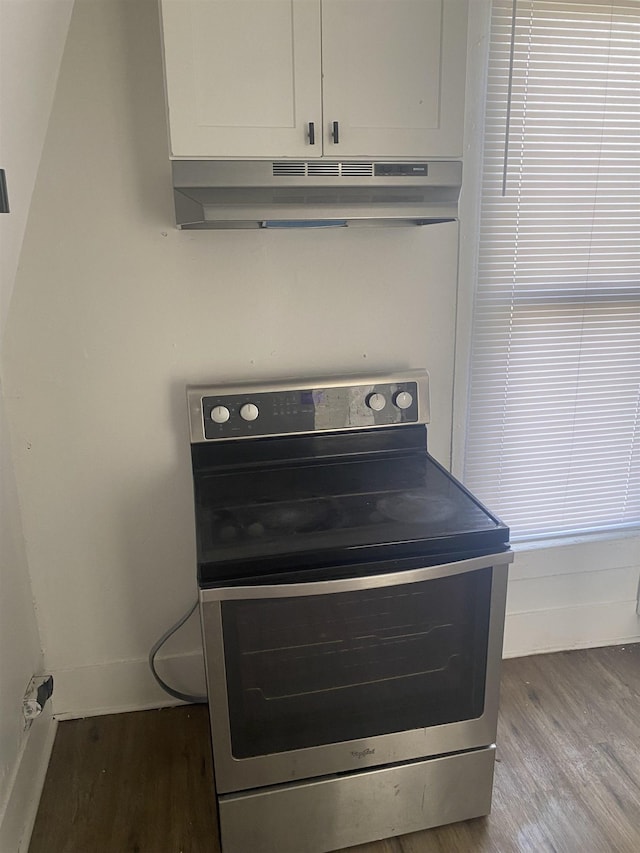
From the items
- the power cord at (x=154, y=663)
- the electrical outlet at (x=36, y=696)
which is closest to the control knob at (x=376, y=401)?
the power cord at (x=154, y=663)

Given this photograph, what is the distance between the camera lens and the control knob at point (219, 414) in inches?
69.4

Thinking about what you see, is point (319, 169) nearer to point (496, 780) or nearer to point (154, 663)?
point (154, 663)

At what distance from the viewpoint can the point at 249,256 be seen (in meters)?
1.79

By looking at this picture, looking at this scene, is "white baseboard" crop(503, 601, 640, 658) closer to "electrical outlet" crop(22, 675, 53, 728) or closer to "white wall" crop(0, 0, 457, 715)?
"white wall" crop(0, 0, 457, 715)

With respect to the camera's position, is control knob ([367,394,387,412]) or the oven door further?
control knob ([367,394,387,412])

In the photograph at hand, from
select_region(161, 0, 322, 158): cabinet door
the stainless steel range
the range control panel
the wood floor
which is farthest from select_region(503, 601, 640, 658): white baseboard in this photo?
select_region(161, 0, 322, 158): cabinet door

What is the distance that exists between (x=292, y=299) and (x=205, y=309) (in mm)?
246

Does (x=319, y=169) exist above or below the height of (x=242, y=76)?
below

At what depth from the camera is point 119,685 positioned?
2.05m

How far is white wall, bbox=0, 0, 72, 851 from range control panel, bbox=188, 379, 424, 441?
551mm

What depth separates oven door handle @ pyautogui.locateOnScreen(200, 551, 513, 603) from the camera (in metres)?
1.32

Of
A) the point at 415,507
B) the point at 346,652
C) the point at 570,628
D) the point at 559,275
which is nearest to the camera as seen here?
the point at 346,652

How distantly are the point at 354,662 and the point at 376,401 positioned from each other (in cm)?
72

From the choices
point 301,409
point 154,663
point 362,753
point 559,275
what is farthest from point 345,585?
point 559,275
